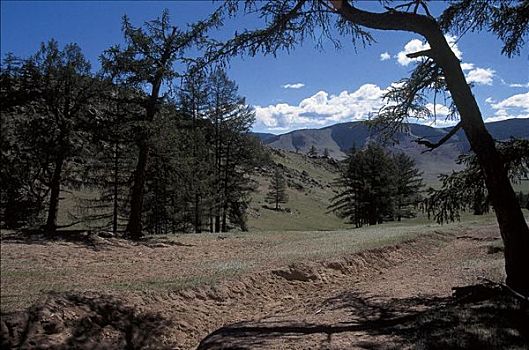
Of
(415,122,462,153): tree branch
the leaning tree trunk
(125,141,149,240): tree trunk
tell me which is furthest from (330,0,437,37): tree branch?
(125,141,149,240): tree trunk

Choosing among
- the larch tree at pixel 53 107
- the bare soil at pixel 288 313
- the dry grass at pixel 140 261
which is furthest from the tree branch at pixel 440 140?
the larch tree at pixel 53 107

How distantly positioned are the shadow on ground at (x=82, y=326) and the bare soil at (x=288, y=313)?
0.02 m

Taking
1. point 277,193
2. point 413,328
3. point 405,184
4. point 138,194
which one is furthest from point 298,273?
point 277,193

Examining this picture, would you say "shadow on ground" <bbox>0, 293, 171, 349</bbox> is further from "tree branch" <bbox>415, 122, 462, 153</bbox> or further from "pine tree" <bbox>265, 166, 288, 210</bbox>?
"pine tree" <bbox>265, 166, 288, 210</bbox>

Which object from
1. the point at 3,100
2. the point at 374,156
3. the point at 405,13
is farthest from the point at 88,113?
the point at 374,156

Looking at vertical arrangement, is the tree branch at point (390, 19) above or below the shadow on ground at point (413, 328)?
above

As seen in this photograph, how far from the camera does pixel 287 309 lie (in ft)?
30.9

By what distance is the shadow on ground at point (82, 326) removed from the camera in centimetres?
570

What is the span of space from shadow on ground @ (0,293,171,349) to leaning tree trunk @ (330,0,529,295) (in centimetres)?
613

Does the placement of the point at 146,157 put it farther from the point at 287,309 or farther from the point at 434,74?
the point at 434,74

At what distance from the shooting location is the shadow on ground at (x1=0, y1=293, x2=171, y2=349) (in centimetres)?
570

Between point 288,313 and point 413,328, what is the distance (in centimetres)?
316

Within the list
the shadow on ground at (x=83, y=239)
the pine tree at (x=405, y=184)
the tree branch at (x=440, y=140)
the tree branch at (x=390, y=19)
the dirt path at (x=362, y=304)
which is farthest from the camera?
the pine tree at (x=405, y=184)

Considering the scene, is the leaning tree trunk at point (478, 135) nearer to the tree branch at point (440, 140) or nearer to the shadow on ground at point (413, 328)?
the tree branch at point (440, 140)
